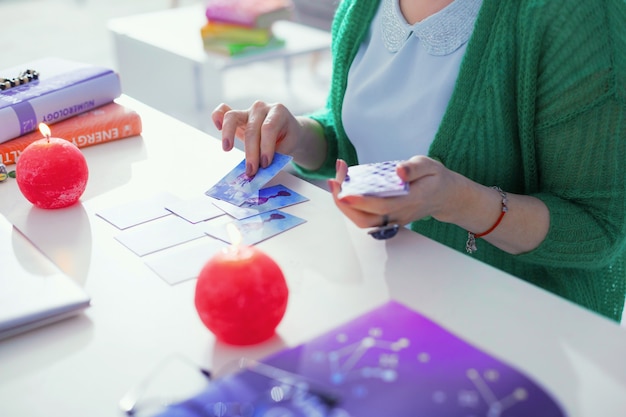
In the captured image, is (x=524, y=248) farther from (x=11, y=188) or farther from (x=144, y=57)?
(x=144, y=57)

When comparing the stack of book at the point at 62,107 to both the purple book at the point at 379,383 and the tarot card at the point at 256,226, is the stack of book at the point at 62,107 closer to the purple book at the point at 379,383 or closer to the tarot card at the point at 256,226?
the tarot card at the point at 256,226

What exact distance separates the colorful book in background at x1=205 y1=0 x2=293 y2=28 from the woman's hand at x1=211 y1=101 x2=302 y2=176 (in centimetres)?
139

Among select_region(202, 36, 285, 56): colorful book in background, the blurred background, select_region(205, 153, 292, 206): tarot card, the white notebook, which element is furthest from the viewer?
the blurred background

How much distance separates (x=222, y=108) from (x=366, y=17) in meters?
0.27

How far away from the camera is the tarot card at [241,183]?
3.05 ft

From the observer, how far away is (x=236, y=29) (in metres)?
2.40

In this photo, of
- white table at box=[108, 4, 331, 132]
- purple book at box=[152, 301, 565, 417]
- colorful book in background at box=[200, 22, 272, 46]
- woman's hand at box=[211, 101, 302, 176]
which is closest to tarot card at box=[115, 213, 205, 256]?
woman's hand at box=[211, 101, 302, 176]

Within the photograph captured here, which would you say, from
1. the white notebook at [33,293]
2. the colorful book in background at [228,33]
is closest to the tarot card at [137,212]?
the white notebook at [33,293]

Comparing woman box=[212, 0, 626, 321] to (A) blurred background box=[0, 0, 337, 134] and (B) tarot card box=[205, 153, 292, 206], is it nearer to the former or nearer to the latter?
(B) tarot card box=[205, 153, 292, 206]

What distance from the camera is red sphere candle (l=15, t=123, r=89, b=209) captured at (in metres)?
0.88

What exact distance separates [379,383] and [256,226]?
1.12ft

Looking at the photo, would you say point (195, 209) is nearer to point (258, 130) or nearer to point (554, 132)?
point (258, 130)

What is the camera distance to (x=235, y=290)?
621 mm

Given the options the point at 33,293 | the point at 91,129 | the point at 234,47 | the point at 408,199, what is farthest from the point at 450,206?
the point at 234,47
